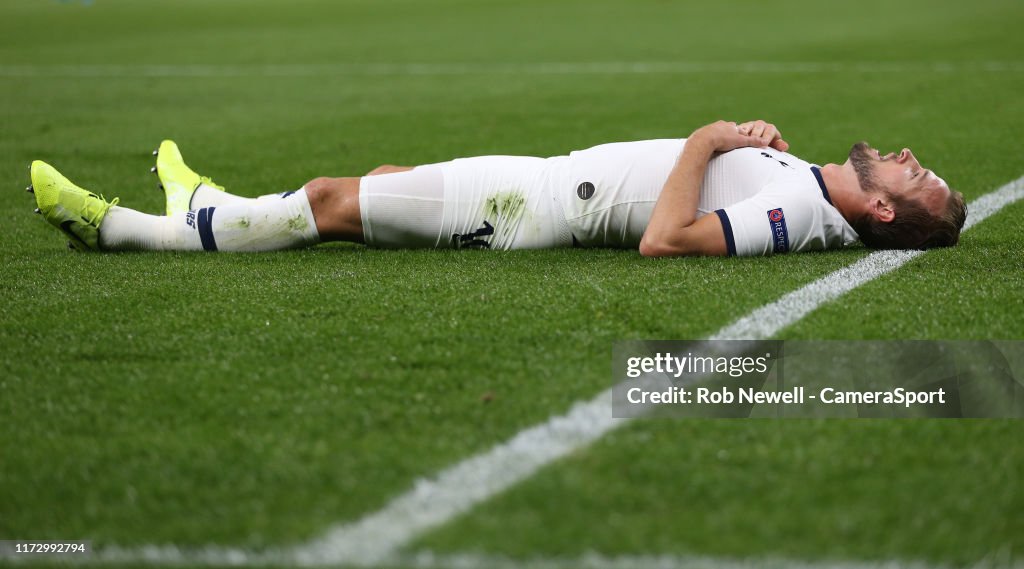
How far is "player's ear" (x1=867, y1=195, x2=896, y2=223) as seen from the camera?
3.78 meters

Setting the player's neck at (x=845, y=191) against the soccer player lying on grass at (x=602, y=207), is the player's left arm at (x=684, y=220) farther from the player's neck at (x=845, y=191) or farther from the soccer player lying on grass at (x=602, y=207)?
the player's neck at (x=845, y=191)


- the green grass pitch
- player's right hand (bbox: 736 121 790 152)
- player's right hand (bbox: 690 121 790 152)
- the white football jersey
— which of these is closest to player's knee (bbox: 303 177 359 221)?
the green grass pitch

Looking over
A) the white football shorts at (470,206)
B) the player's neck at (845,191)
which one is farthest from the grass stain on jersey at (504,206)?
the player's neck at (845,191)

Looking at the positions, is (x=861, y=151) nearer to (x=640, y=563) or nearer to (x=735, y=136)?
(x=735, y=136)

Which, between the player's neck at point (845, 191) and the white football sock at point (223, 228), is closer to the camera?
the player's neck at point (845, 191)

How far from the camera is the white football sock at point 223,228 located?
13.2ft

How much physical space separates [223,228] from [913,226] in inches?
95.0

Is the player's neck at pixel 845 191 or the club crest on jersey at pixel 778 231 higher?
the player's neck at pixel 845 191

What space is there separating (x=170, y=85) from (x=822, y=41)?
315 inches

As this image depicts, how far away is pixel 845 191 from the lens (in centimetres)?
377

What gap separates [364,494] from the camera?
2105 mm

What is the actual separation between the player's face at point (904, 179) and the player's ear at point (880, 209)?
0.12 feet

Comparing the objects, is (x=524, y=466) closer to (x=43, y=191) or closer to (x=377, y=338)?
(x=377, y=338)

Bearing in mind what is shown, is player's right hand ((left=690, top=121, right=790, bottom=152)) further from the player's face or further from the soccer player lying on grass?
the player's face
